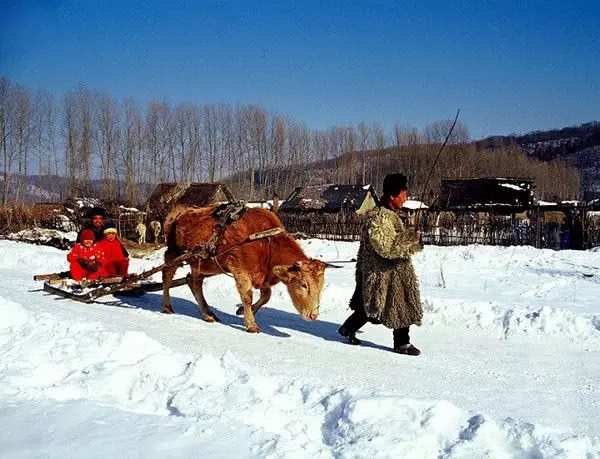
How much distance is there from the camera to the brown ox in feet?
23.5

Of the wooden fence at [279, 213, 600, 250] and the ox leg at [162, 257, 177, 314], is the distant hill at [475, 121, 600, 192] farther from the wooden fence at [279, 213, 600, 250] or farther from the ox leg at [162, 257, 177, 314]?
the ox leg at [162, 257, 177, 314]

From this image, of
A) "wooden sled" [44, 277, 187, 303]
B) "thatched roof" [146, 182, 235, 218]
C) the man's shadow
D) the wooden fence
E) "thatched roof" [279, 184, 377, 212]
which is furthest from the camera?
"thatched roof" [279, 184, 377, 212]

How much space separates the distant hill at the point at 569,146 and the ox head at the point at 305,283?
440ft

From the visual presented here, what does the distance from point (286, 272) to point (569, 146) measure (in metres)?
185

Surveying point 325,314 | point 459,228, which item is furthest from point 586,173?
point 325,314

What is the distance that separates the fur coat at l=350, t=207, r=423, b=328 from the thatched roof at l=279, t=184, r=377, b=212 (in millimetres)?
39372

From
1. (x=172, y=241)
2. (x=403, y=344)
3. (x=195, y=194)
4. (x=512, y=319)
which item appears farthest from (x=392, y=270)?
(x=195, y=194)

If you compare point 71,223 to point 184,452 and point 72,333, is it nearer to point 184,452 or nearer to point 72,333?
point 72,333

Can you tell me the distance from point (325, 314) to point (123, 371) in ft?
15.2

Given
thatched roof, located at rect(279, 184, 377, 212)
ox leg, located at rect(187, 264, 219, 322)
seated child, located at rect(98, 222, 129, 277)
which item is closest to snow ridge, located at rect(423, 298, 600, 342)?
ox leg, located at rect(187, 264, 219, 322)

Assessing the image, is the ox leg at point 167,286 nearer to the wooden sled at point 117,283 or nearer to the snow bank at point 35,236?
the wooden sled at point 117,283

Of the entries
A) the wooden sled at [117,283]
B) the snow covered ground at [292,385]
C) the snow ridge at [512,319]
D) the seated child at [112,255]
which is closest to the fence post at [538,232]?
the snow covered ground at [292,385]

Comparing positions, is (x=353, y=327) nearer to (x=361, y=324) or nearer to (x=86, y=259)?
(x=361, y=324)

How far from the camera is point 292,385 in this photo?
4934 millimetres
